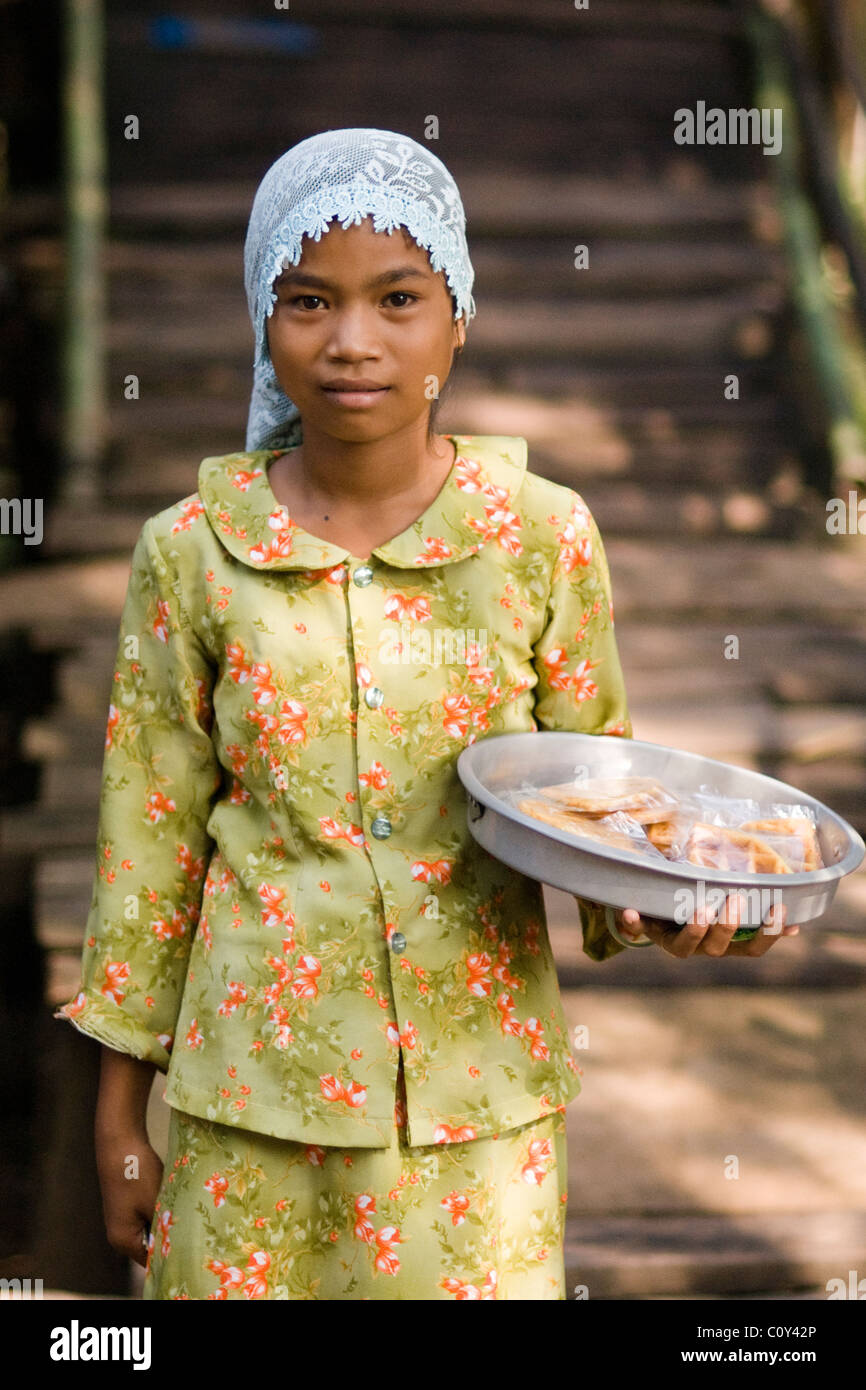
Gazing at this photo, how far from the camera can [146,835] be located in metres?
1.81

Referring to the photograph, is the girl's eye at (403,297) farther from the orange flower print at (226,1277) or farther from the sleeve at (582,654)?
the orange flower print at (226,1277)

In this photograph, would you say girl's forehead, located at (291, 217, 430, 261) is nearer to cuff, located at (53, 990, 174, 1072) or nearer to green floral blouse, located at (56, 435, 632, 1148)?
green floral blouse, located at (56, 435, 632, 1148)

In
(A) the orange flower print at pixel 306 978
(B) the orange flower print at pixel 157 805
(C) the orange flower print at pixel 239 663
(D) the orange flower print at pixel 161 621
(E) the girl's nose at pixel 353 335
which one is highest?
(E) the girl's nose at pixel 353 335

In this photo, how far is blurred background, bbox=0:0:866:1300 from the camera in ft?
11.0

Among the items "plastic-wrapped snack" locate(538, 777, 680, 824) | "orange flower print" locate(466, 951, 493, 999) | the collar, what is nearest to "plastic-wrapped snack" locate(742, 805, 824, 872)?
"plastic-wrapped snack" locate(538, 777, 680, 824)

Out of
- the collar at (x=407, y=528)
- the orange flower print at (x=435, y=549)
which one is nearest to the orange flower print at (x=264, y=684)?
the collar at (x=407, y=528)

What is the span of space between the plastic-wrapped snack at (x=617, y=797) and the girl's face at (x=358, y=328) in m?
0.46

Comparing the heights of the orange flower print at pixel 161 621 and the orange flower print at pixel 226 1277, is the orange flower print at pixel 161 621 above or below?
above

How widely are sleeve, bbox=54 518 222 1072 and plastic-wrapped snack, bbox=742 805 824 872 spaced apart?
2.16 feet

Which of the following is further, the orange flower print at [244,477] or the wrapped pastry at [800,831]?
the orange flower print at [244,477]

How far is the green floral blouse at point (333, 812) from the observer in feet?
5.57

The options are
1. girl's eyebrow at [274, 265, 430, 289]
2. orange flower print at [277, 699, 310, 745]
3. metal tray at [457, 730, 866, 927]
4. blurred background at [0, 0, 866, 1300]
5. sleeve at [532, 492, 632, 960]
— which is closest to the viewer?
metal tray at [457, 730, 866, 927]

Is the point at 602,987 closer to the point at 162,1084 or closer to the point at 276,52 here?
the point at 162,1084

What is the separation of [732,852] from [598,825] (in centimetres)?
15
